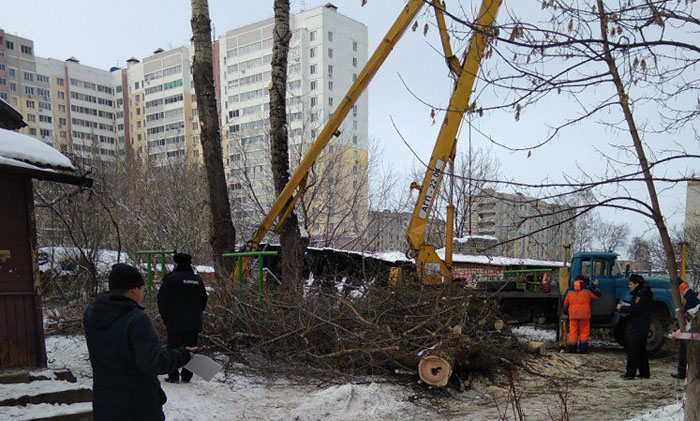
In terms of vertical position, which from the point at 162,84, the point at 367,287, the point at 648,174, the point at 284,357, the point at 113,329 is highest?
Answer: the point at 162,84

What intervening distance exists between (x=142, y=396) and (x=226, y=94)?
51344 mm

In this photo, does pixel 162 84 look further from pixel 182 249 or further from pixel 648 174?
pixel 648 174

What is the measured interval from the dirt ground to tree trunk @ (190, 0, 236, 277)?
216 inches

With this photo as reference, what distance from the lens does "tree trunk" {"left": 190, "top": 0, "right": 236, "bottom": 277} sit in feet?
31.9

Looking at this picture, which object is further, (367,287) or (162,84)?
(162,84)

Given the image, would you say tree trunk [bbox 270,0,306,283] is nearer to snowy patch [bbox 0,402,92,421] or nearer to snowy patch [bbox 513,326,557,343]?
snowy patch [bbox 0,402,92,421]

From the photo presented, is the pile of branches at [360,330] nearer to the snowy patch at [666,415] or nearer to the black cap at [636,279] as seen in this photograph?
the black cap at [636,279]

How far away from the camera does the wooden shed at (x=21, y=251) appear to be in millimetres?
5566

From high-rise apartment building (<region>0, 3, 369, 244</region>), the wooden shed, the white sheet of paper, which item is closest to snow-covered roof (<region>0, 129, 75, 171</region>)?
the wooden shed

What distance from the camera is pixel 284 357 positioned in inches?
289

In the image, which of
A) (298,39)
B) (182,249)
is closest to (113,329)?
(182,249)

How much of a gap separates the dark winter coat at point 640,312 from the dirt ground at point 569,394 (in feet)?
2.75

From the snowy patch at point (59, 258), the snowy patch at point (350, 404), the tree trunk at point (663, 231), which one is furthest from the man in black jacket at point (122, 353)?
the snowy patch at point (59, 258)

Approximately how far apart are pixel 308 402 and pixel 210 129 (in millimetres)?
6231
